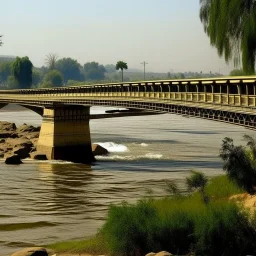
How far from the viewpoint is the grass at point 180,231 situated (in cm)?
2562

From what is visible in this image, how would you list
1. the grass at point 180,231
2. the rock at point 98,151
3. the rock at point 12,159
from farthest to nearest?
the rock at point 98,151 < the rock at point 12,159 < the grass at point 180,231

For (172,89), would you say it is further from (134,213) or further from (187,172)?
(134,213)

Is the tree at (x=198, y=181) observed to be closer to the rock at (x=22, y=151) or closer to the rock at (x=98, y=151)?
the rock at (x=22, y=151)

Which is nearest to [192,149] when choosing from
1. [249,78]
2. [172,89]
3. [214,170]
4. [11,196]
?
[214,170]

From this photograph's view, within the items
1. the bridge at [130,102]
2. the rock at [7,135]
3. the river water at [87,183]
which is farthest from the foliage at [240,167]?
the rock at [7,135]

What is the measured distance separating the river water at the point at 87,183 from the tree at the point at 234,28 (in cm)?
1262

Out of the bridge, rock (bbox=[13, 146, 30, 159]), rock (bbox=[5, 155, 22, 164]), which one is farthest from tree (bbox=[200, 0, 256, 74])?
rock (bbox=[13, 146, 30, 159])

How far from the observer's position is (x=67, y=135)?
7794 centimetres

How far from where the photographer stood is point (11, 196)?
48.5 meters

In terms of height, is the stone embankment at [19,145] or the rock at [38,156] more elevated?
the stone embankment at [19,145]

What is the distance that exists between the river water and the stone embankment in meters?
1.85

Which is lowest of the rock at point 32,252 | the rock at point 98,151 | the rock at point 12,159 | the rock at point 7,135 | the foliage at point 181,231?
the rock at point 98,151

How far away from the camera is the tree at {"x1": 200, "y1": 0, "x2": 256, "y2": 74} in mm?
36531

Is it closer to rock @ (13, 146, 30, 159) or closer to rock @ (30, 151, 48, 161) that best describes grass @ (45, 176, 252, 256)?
rock @ (30, 151, 48, 161)
